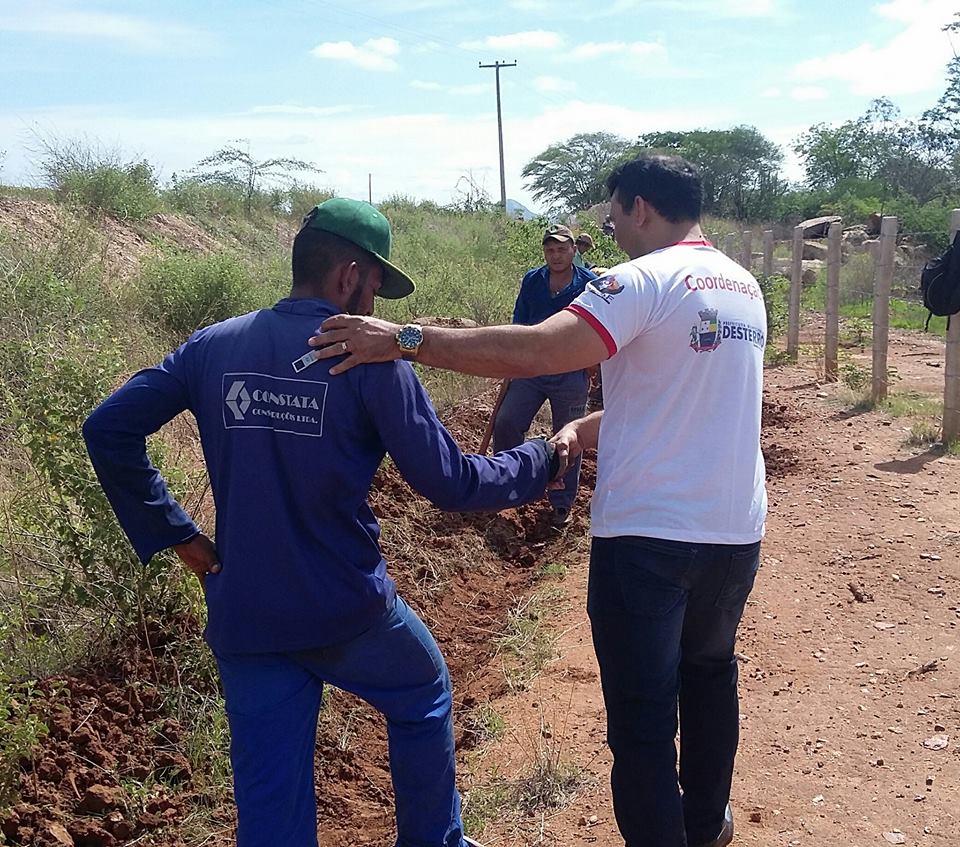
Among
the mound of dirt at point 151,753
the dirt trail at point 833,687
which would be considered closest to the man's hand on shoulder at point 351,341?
the mound of dirt at point 151,753

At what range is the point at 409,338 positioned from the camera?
2.35 meters

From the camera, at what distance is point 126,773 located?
133 inches

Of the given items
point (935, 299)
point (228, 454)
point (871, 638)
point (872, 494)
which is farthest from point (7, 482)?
point (935, 299)

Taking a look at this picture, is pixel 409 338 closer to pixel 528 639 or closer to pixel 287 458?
pixel 287 458

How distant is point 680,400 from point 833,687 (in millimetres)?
2464

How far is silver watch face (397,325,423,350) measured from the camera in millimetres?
2328

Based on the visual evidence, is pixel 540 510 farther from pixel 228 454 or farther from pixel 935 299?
pixel 228 454

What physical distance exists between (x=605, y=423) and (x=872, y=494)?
16.3 feet

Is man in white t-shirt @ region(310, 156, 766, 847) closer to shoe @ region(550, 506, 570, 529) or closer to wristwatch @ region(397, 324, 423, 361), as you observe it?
wristwatch @ region(397, 324, 423, 361)

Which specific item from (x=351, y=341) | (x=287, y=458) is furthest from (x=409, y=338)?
(x=287, y=458)

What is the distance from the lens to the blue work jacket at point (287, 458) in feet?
7.32

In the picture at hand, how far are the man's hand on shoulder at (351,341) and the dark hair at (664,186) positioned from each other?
868 mm

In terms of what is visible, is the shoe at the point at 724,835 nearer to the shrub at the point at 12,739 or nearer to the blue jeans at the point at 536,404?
the shrub at the point at 12,739

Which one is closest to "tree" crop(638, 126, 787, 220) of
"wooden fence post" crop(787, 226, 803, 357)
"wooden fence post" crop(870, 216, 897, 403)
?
"wooden fence post" crop(787, 226, 803, 357)
